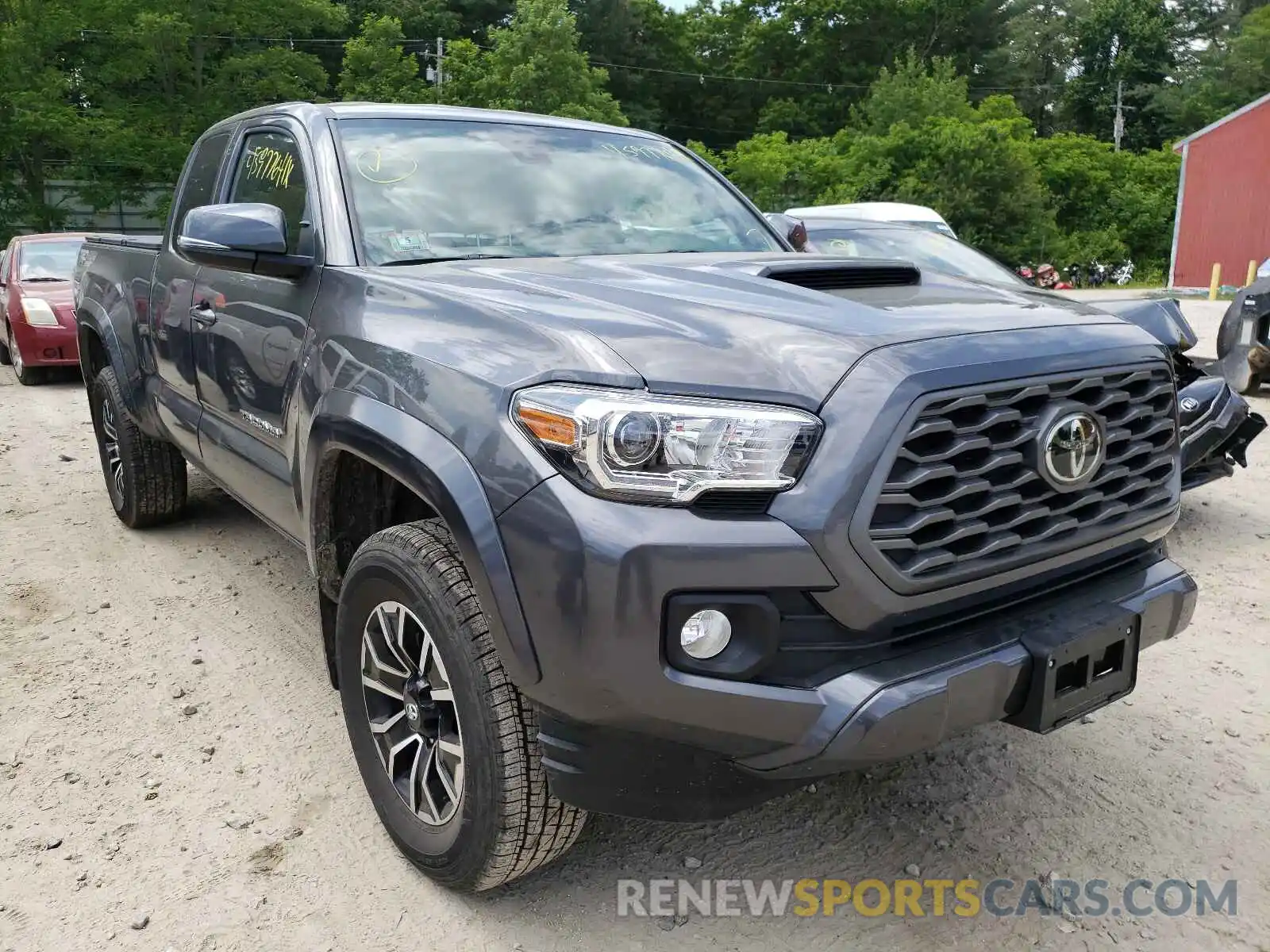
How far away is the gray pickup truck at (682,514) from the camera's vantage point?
1894 millimetres

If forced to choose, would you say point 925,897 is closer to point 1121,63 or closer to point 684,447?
point 684,447

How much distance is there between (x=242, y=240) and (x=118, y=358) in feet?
7.71

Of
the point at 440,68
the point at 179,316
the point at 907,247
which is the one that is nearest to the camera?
the point at 179,316

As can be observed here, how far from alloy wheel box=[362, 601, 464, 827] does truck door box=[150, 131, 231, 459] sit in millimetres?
1728

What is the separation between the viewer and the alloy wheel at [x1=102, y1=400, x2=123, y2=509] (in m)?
5.24

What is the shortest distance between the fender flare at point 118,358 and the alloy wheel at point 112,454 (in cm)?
32

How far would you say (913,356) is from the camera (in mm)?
1983

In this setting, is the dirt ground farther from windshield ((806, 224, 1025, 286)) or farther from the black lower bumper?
windshield ((806, 224, 1025, 286))

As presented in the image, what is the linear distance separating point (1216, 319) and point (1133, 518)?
18.6 m

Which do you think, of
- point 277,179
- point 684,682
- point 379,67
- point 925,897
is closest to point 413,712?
point 684,682

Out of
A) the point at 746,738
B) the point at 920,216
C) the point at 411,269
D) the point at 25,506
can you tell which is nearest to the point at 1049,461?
the point at 746,738

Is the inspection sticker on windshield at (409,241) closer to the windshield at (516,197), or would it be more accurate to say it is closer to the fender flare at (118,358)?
the windshield at (516,197)

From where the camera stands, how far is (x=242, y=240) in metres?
2.80

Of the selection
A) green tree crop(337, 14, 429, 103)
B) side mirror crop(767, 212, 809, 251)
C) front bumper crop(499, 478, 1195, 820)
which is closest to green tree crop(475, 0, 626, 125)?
green tree crop(337, 14, 429, 103)
